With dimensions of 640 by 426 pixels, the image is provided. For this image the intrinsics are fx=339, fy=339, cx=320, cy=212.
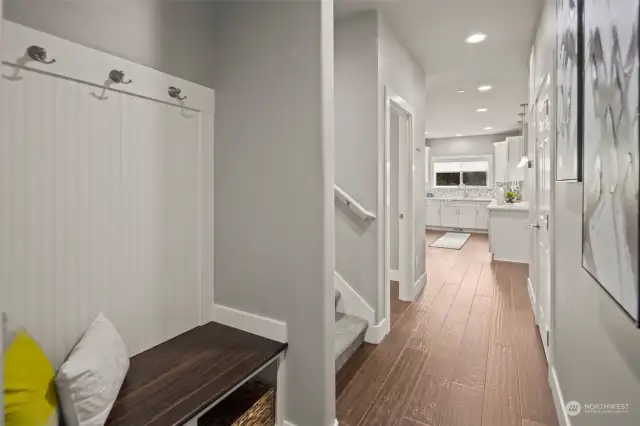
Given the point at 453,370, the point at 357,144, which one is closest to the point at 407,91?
the point at 357,144

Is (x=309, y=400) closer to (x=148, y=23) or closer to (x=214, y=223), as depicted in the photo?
(x=214, y=223)

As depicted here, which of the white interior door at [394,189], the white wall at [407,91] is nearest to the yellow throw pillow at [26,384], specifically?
the white wall at [407,91]

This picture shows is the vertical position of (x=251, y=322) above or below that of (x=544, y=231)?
below

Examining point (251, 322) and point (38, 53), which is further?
point (251, 322)

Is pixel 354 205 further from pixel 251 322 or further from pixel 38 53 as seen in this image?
pixel 38 53

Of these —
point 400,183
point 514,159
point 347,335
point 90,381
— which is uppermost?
point 514,159

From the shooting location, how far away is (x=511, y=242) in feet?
18.2

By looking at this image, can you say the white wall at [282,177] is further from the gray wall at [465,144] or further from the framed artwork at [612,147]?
the gray wall at [465,144]

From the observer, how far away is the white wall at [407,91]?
279 centimetres

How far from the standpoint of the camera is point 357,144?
112 inches

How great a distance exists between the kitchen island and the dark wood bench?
5050mm

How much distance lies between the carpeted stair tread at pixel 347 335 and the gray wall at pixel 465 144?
8120 millimetres

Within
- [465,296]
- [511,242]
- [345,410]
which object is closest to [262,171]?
[345,410]

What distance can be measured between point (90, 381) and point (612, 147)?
169 cm
